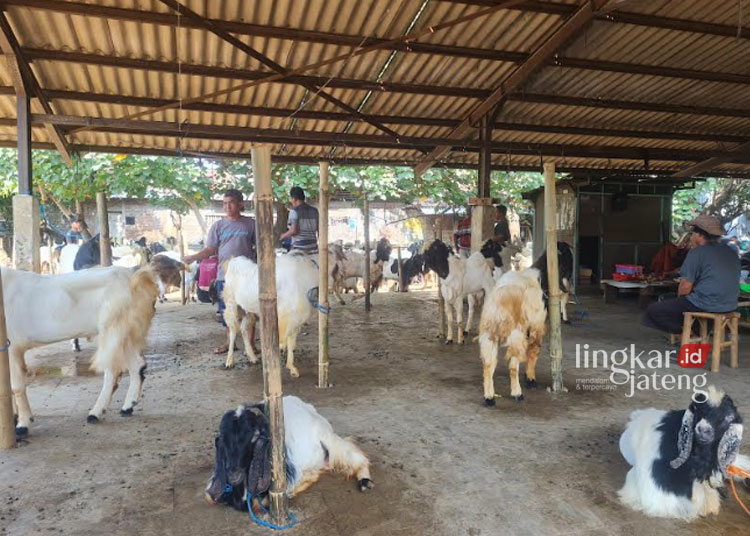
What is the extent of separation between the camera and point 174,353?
660cm

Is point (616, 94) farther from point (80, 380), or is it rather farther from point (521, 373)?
point (80, 380)

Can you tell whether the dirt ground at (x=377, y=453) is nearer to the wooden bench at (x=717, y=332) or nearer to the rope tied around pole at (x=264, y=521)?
the rope tied around pole at (x=264, y=521)

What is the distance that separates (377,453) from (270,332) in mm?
1384

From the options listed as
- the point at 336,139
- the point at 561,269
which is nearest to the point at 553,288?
the point at 561,269

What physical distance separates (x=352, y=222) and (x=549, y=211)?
17.6 metres

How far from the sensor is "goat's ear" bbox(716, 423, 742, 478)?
8.33 ft

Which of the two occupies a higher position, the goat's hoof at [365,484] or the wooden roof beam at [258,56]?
the wooden roof beam at [258,56]

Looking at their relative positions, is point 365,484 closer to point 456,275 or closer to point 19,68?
point 456,275

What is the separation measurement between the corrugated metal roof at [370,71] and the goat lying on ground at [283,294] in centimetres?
284

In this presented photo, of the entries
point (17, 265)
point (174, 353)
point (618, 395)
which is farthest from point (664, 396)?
point (17, 265)

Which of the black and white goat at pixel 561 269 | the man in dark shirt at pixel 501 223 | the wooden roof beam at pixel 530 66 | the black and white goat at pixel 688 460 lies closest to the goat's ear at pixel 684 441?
the black and white goat at pixel 688 460

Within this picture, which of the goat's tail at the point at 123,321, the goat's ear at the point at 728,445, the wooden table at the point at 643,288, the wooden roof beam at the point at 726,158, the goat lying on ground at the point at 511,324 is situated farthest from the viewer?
the wooden roof beam at the point at 726,158

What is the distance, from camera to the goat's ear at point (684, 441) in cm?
258

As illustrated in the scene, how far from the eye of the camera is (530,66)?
6.96m
